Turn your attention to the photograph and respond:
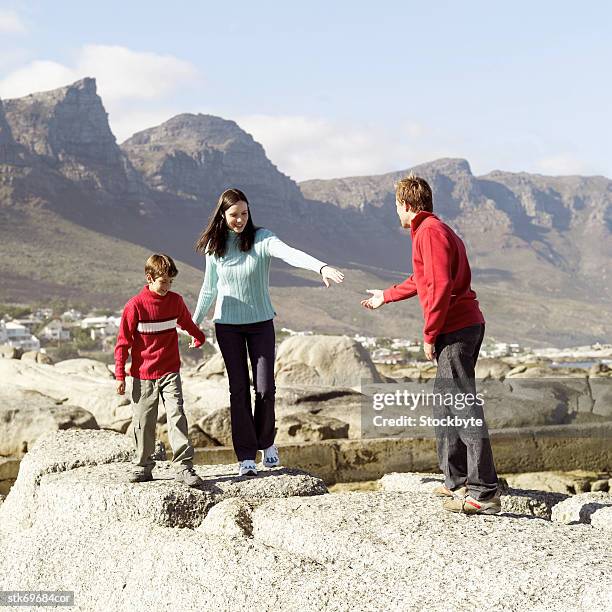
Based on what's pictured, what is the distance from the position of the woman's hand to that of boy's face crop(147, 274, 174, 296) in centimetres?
96

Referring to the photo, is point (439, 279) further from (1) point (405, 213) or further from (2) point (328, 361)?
(2) point (328, 361)

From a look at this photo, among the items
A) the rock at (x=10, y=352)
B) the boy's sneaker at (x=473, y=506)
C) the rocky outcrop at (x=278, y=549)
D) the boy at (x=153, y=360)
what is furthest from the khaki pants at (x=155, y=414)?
the rock at (x=10, y=352)

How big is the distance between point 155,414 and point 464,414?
201 cm

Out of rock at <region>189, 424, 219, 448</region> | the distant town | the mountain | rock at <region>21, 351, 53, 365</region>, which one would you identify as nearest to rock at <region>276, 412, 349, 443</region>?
rock at <region>189, 424, 219, 448</region>

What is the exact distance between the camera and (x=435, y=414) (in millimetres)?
5371

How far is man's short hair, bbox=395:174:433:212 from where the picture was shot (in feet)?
17.6

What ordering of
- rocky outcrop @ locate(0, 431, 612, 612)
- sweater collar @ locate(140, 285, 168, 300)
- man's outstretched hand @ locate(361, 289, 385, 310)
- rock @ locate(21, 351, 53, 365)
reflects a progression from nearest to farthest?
rocky outcrop @ locate(0, 431, 612, 612), man's outstretched hand @ locate(361, 289, 385, 310), sweater collar @ locate(140, 285, 168, 300), rock @ locate(21, 351, 53, 365)

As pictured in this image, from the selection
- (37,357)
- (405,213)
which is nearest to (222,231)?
(405,213)

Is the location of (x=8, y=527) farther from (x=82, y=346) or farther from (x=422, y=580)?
(x=82, y=346)

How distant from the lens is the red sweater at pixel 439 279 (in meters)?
5.09

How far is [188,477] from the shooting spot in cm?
585

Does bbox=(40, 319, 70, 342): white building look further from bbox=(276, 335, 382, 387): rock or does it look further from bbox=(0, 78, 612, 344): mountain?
bbox=(276, 335, 382, 387): rock

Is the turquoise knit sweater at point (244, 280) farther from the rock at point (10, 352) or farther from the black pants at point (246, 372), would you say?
the rock at point (10, 352)

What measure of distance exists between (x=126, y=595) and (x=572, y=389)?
7.85m
